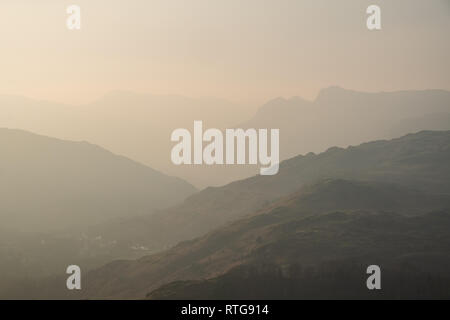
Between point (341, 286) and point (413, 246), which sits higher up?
point (413, 246)

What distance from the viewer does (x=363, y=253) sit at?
18800 centimetres
